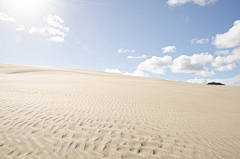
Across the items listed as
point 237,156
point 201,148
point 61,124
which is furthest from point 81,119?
point 237,156

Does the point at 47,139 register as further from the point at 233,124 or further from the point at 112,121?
the point at 233,124

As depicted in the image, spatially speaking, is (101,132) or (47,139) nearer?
(47,139)

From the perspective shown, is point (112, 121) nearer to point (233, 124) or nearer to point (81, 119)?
point (81, 119)

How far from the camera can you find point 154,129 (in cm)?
507

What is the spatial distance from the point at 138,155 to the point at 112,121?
7.54 feet

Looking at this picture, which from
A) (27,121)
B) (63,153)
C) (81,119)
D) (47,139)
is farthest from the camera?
(81,119)

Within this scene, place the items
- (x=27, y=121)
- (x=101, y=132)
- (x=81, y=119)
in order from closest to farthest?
1. (x=101, y=132)
2. (x=27, y=121)
3. (x=81, y=119)

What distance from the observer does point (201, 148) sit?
3.99 metres

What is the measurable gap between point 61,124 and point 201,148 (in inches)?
203

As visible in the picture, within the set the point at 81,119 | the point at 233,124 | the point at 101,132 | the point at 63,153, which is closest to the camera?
the point at 63,153

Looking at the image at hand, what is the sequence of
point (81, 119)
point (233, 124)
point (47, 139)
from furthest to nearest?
point (233, 124)
point (81, 119)
point (47, 139)

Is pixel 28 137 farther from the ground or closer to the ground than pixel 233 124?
closer to the ground

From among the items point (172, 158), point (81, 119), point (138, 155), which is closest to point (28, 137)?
point (81, 119)

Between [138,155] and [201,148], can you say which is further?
[201,148]
